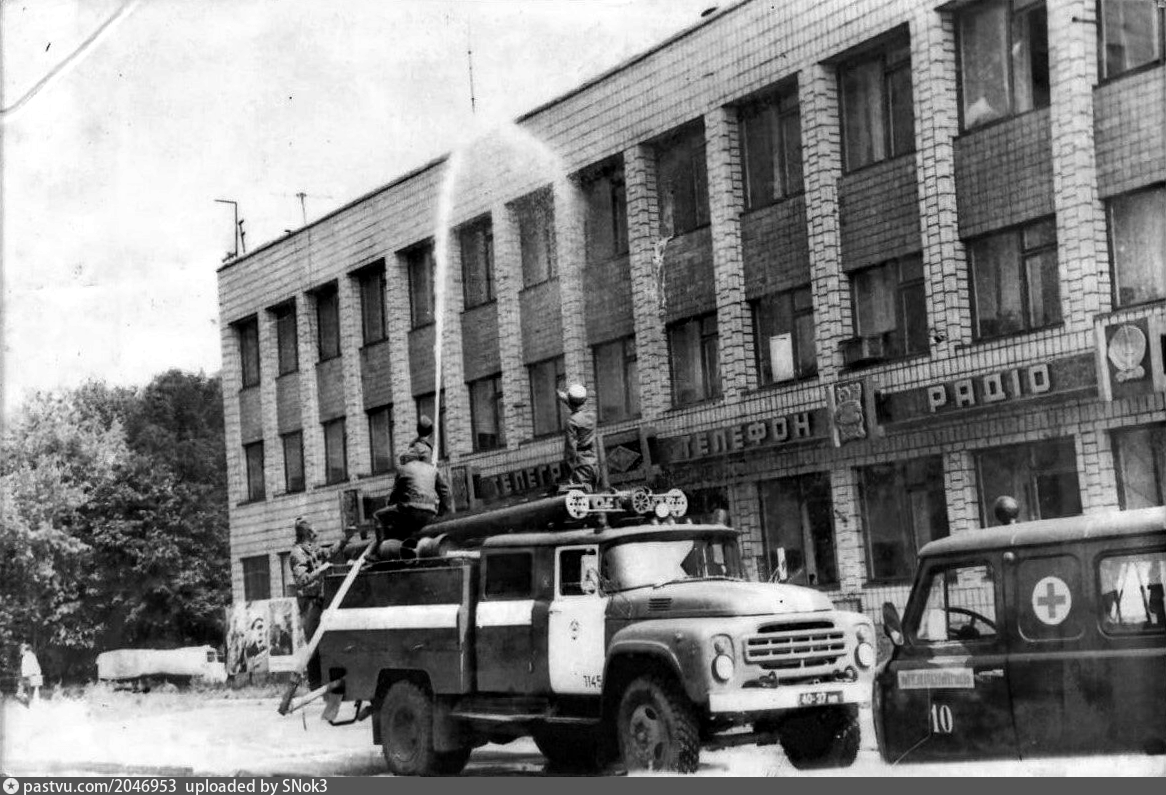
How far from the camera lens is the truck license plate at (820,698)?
9609 mm

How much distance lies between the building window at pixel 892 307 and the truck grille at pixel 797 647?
3.35m

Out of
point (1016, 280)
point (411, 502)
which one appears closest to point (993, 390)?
point (1016, 280)

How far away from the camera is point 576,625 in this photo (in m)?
10.7

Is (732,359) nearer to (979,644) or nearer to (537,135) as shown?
(537,135)

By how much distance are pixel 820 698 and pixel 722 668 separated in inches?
27.4

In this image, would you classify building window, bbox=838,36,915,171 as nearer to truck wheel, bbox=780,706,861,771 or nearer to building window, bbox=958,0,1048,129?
building window, bbox=958,0,1048,129

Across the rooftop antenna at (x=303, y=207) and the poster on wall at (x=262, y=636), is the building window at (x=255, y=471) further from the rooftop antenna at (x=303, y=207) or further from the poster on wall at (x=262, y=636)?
the rooftop antenna at (x=303, y=207)

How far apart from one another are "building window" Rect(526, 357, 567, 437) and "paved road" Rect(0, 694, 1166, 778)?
127 inches

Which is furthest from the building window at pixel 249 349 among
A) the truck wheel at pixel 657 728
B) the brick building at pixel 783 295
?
the truck wheel at pixel 657 728

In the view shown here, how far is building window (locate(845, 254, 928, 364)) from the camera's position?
41.1 ft

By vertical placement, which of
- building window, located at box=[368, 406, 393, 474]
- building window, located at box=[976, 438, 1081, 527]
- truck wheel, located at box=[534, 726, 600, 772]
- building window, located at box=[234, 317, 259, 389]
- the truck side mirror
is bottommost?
truck wheel, located at box=[534, 726, 600, 772]

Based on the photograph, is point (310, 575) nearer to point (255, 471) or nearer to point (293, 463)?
point (255, 471)

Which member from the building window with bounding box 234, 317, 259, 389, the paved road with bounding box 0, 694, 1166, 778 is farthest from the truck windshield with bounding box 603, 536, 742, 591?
the building window with bounding box 234, 317, 259, 389
